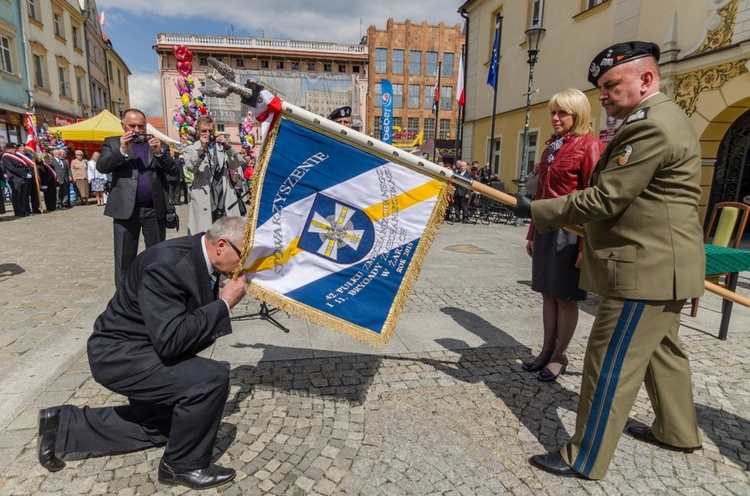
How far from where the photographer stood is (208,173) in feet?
16.1

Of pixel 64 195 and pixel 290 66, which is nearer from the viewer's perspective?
pixel 64 195

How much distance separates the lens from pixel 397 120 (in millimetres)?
51375

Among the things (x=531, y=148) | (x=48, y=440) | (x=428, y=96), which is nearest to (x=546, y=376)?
(x=48, y=440)

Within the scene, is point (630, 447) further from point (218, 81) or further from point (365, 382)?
point (218, 81)

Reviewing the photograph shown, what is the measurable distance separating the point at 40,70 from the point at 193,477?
2881cm

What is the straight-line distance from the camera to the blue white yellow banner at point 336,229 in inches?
99.0

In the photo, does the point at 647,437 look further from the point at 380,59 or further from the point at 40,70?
the point at 380,59

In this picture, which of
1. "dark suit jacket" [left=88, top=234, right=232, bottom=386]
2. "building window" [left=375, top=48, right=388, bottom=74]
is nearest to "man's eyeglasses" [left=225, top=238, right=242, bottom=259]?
→ "dark suit jacket" [left=88, top=234, right=232, bottom=386]

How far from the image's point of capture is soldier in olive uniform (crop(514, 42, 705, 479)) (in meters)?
1.97

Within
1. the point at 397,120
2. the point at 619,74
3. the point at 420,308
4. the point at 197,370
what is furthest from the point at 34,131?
the point at 397,120

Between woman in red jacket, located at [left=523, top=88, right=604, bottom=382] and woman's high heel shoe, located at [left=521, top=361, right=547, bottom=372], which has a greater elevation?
woman in red jacket, located at [left=523, top=88, right=604, bottom=382]

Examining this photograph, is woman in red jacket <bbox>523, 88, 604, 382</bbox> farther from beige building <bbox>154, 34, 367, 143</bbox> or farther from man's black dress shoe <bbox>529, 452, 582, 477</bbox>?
beige building <bbox>154, 34, 367, 143</bbox>

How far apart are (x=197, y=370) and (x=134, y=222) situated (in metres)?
2.94

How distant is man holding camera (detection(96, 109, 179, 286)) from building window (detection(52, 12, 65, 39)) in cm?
2860
